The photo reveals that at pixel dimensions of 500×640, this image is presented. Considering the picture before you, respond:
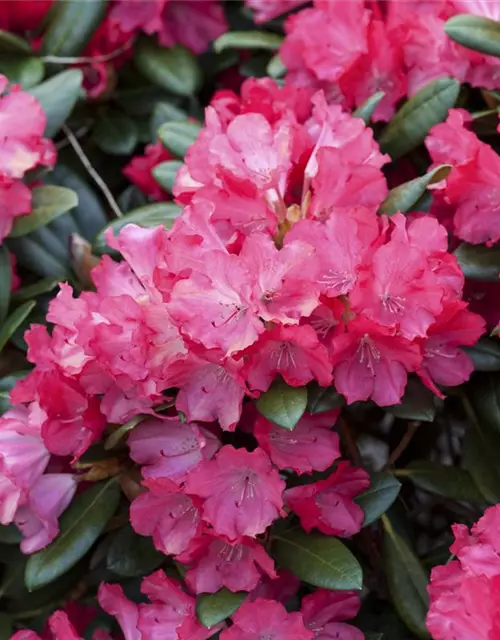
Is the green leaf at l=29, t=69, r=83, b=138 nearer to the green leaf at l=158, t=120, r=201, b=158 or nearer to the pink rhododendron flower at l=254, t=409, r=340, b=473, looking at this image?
the green leaf at l=158, t=120, r=201, b=158

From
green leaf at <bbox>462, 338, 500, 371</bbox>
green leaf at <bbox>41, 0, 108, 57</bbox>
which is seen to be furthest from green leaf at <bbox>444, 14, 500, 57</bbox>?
green leaf at <bbox>41, 0, 108, 57</bbox>

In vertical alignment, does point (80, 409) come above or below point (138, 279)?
below

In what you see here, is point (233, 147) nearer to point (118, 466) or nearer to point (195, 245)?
point (195, 245)

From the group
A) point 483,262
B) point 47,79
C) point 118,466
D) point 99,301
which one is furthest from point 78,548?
point 47,79

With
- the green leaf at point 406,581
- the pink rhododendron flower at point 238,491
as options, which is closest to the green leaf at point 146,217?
the pink rhododendron flower at point 238,491

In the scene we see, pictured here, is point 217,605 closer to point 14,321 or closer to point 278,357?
point 278,357

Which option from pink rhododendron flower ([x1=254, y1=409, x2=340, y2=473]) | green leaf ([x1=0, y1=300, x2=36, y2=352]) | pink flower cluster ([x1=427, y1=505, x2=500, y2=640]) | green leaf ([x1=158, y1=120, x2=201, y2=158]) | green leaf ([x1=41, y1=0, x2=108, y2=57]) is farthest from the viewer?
green leaf ([x1=41, y1=0, x2=108, y2=57])
